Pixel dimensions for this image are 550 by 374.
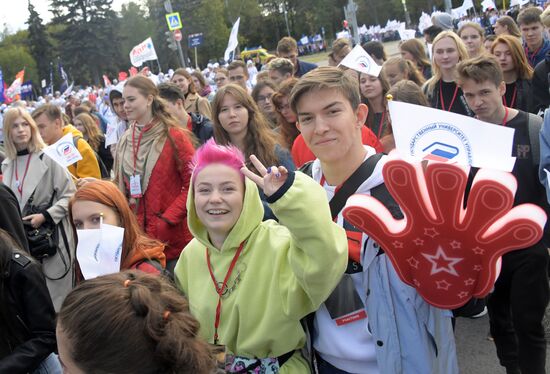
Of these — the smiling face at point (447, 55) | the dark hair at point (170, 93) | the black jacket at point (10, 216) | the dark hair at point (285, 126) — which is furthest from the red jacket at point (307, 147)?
the dark hair at point (170, 93)

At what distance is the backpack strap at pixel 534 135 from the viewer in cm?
324

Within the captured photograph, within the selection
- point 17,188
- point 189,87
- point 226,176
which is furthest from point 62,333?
point 189,87

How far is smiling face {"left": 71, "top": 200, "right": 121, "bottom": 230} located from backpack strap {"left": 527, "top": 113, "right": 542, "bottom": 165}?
94.9 inches

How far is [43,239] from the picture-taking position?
448cm

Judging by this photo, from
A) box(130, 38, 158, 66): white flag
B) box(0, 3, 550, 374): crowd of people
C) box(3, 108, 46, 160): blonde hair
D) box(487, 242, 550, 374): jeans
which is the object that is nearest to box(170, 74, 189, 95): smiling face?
box(3, 108, 46, 160): blonde hair

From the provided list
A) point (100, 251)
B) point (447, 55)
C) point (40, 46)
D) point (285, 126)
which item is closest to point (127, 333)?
point (100, 251)

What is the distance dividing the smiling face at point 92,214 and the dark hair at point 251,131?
1.38 metres

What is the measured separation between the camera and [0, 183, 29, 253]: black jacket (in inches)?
148

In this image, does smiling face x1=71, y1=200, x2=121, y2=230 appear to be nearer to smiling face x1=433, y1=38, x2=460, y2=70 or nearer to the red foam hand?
the red foam hand

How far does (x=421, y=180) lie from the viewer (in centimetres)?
193

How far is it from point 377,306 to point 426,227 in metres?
0.38

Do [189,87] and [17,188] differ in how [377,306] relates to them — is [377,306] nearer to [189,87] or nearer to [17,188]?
[17,188]

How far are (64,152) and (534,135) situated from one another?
361 cm

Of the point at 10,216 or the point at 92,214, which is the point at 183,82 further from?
the point at 92,214
